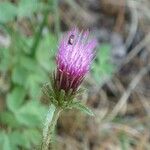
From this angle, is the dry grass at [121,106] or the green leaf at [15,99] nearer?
the green leaf at [15,99]

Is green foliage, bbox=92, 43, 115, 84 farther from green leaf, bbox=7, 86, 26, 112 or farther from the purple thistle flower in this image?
the purple thistle flower

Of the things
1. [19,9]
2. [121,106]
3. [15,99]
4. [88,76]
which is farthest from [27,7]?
[121,106]

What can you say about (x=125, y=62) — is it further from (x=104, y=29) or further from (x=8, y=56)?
(x=8, y=56)

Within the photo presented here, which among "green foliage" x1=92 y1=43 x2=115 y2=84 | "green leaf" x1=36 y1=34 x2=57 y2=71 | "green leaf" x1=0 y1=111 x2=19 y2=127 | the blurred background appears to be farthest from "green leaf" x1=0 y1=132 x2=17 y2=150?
"green foliage" x1=92 y1=43 x2=115 y2=84

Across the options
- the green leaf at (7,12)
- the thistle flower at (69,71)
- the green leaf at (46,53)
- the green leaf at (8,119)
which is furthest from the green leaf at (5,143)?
the thistle flower at (69,71)

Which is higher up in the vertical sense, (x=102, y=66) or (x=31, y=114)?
(x=102, y=66)

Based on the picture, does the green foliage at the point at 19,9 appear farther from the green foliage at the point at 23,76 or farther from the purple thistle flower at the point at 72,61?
the purple thistle flower at the point at 72,61

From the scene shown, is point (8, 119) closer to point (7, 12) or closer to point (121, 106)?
point (7, 12)

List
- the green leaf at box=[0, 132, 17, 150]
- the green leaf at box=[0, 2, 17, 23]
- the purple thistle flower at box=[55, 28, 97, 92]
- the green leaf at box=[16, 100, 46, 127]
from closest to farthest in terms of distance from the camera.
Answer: the purple thistle flower at box=[55, 28, 97, 92], the green leaf at box=[0, 132, 17, 150], the green leaf at box=[16, 100, 46, 127], the green leaf at box=[0, 2, 17, 23]
